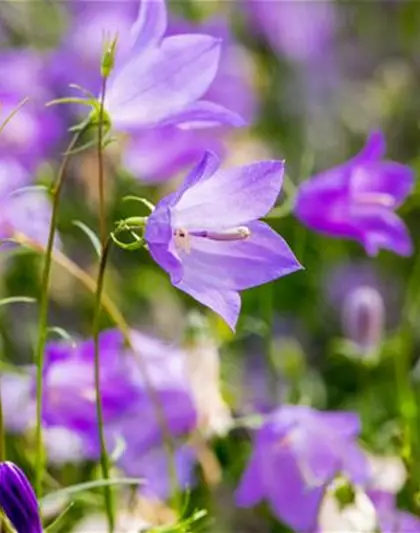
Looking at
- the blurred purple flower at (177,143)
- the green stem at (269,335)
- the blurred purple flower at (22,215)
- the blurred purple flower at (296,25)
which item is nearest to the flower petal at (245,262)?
the blurred purple flower at (22,215)

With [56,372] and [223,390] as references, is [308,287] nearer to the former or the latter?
[223,390]

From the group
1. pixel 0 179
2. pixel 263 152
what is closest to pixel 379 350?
pixel 0 179

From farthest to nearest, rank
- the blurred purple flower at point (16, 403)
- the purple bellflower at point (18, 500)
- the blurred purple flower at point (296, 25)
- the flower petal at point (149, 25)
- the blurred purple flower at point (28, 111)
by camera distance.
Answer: the blurred purple flower at point (296, 25) < the blurred purple flower at point (28, 111) < the blurred purple flower at point (16, 403) < the flower petal at point (149, 25) < the purple bellflower at point (18, 500)

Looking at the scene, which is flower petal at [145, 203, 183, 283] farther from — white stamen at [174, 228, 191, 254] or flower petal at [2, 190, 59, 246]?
flower petal at [2, 190, 59, 246]

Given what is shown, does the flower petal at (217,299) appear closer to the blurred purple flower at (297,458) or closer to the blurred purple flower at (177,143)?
the blurred purple flower at (297,458)

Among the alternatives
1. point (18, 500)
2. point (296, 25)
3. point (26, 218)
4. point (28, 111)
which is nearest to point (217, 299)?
point (18, 500)

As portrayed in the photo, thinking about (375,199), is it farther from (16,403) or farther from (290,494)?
(16,403)
